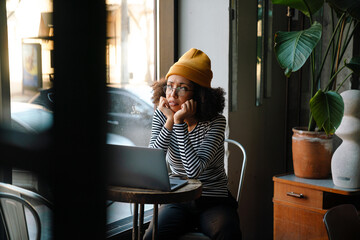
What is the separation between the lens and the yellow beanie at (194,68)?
1.88 meters

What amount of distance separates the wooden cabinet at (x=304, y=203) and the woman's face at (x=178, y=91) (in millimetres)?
838

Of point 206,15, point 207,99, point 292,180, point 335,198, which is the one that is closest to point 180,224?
point 207,99

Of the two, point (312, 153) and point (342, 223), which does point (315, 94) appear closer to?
point (312, 153)

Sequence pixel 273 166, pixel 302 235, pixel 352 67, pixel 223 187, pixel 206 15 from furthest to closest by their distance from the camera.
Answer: pixel 273 166
pixel 206 15
pixel 302 235
pixel 352 67
pixel 223 187

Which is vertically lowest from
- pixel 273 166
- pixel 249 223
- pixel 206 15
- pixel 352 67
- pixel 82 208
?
pixel 249 223

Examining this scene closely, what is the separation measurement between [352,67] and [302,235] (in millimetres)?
990

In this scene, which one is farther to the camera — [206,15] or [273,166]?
[273,166]

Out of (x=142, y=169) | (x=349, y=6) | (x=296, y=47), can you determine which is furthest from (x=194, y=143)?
(x=349, y=6)

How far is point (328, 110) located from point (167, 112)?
860 millimetres

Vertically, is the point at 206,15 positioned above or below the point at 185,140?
above

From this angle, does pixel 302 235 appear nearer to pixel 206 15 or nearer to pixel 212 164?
pixel 212 164

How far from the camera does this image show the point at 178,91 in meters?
1.92

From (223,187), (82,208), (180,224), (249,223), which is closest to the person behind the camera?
(82,208)

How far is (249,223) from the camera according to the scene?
2.84m
